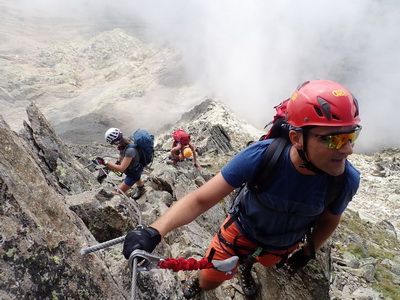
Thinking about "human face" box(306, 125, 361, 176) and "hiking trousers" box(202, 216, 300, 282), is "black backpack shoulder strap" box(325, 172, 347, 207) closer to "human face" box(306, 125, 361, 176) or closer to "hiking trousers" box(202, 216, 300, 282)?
"human face" box(306, 125, 361, 176)

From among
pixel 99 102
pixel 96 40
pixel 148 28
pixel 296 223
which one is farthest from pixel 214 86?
pixel 296 223

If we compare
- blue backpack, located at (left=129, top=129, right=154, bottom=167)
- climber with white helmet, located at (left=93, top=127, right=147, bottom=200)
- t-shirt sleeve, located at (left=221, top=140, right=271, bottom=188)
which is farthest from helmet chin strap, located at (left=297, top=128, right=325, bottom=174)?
climber with white helmet, located at (left=93, top=127, right=147, bottom=200)

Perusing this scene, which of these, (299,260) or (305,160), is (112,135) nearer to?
(299,260)

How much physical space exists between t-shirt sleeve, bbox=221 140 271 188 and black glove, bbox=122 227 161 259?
1185mm

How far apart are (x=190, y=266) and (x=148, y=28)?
718 ft

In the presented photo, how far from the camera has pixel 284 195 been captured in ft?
12.3

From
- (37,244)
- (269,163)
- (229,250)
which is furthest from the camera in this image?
(229,250)

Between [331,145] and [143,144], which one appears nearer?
[331,145]

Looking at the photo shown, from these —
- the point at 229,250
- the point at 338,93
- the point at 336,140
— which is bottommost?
the point at 229,250

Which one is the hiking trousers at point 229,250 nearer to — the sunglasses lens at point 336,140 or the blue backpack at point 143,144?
the sunglasses lens at point 336,140

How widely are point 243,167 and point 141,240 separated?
1.59 metres

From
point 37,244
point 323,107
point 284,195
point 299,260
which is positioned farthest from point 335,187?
point 37,244

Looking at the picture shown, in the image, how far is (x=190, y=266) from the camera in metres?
3.43

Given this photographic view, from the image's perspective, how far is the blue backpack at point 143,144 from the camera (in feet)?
32.4
